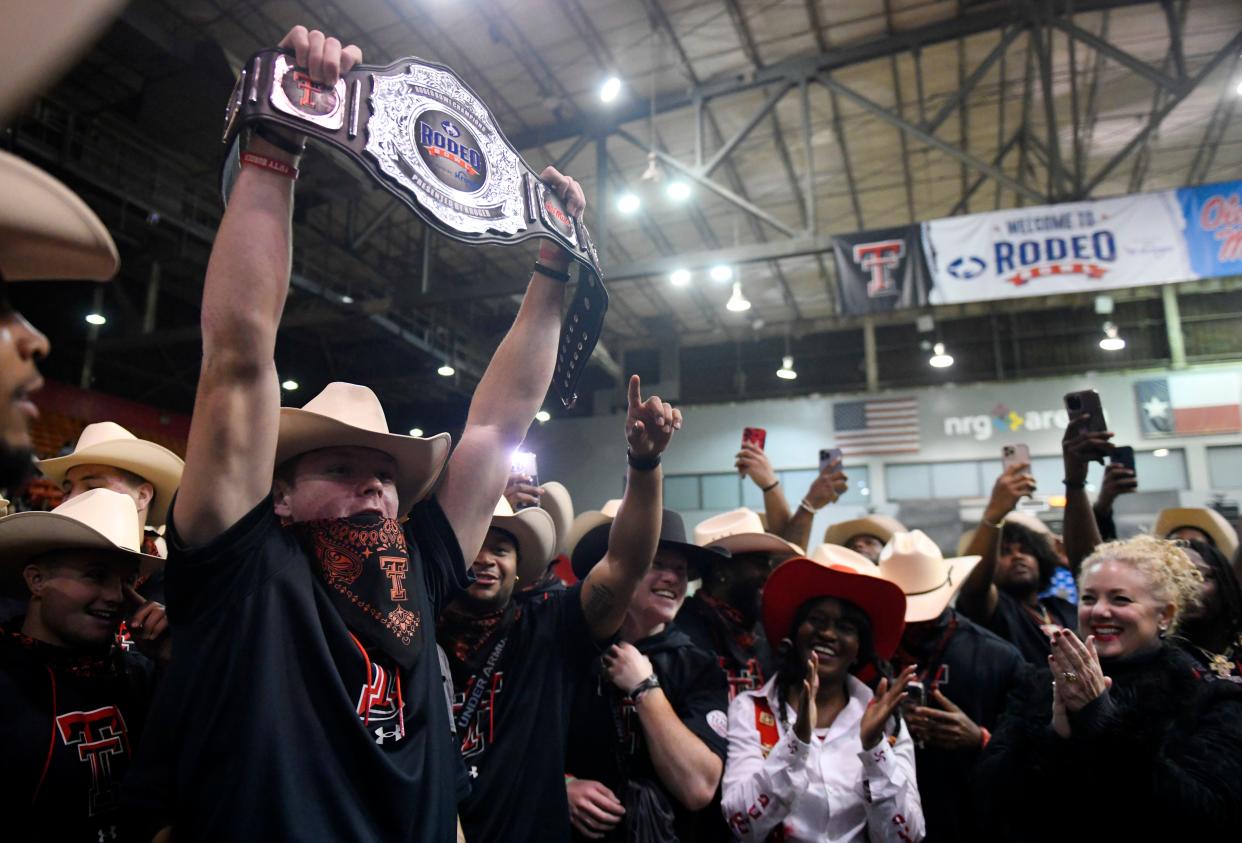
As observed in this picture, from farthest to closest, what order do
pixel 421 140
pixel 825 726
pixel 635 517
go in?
1. pixel 825 726
2. pixel 635 517
3. pixel 421 140

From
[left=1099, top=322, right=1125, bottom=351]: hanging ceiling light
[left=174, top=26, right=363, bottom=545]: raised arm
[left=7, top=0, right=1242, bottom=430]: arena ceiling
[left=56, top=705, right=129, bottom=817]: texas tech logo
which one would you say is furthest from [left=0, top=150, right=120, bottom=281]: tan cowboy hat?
[left=1099, top=322, right=1125, bottom=351]: hanging ceiling light

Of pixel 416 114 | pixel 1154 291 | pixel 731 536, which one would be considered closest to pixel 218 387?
pixel 416 114

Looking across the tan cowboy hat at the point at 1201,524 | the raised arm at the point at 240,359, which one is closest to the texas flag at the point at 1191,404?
the tan cowboy hat at the point at 1201,524

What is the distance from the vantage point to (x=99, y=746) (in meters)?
1.75

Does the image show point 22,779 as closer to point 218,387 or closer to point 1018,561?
point 218,387

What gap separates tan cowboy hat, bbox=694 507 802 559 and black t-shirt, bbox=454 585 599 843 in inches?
42.3

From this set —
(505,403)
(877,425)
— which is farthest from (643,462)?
(877,425)

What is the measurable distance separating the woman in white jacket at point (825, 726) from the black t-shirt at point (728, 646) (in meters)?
0.16

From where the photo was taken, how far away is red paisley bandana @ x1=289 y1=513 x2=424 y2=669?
1.30 metres

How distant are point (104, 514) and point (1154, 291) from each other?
17294 mm

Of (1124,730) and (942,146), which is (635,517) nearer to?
(1124,730)

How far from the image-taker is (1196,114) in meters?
10.1

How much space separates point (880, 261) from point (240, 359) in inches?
272

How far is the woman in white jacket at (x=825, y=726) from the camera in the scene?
84.7 inches
